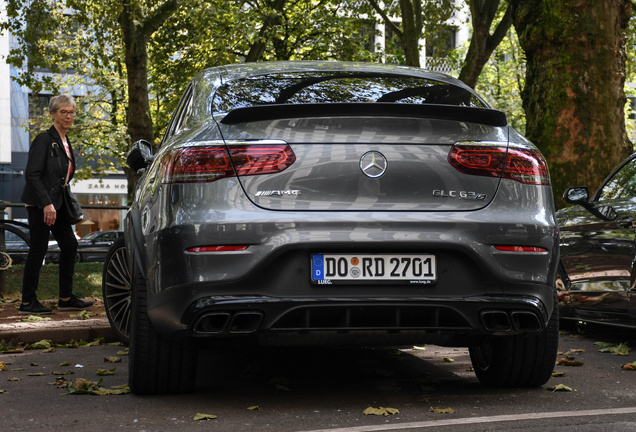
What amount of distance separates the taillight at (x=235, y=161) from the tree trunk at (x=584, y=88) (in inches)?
276

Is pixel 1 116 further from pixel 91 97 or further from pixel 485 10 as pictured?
pixel 485 10

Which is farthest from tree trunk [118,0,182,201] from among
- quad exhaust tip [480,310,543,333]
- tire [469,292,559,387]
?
quad exhaust tip [480,310,543,333]

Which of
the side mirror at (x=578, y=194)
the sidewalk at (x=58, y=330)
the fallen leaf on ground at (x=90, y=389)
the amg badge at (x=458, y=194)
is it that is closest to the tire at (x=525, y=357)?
the amg badge at (x=458, y=194)

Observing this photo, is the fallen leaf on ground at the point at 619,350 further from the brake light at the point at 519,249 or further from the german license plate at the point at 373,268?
the german license plate at the point at 373,268

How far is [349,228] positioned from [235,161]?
22.9 inches

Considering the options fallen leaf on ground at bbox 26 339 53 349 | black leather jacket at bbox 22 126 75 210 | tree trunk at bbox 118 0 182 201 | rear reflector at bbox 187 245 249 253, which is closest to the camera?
rear reflector at bbox 187 245 249 253

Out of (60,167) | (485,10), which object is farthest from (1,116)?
(60,167)

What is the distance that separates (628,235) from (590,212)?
783mm

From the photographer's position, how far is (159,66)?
26.3 m

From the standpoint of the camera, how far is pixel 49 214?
25.7ft

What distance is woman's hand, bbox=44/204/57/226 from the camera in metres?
7.82

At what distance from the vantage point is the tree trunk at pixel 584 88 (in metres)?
10.2

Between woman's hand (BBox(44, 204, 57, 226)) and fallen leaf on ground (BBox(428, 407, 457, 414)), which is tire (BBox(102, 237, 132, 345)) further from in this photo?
fallen leaf on ground (BBox(428, 407, 457, 414))

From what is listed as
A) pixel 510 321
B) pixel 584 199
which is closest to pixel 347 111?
pixel 510 321
